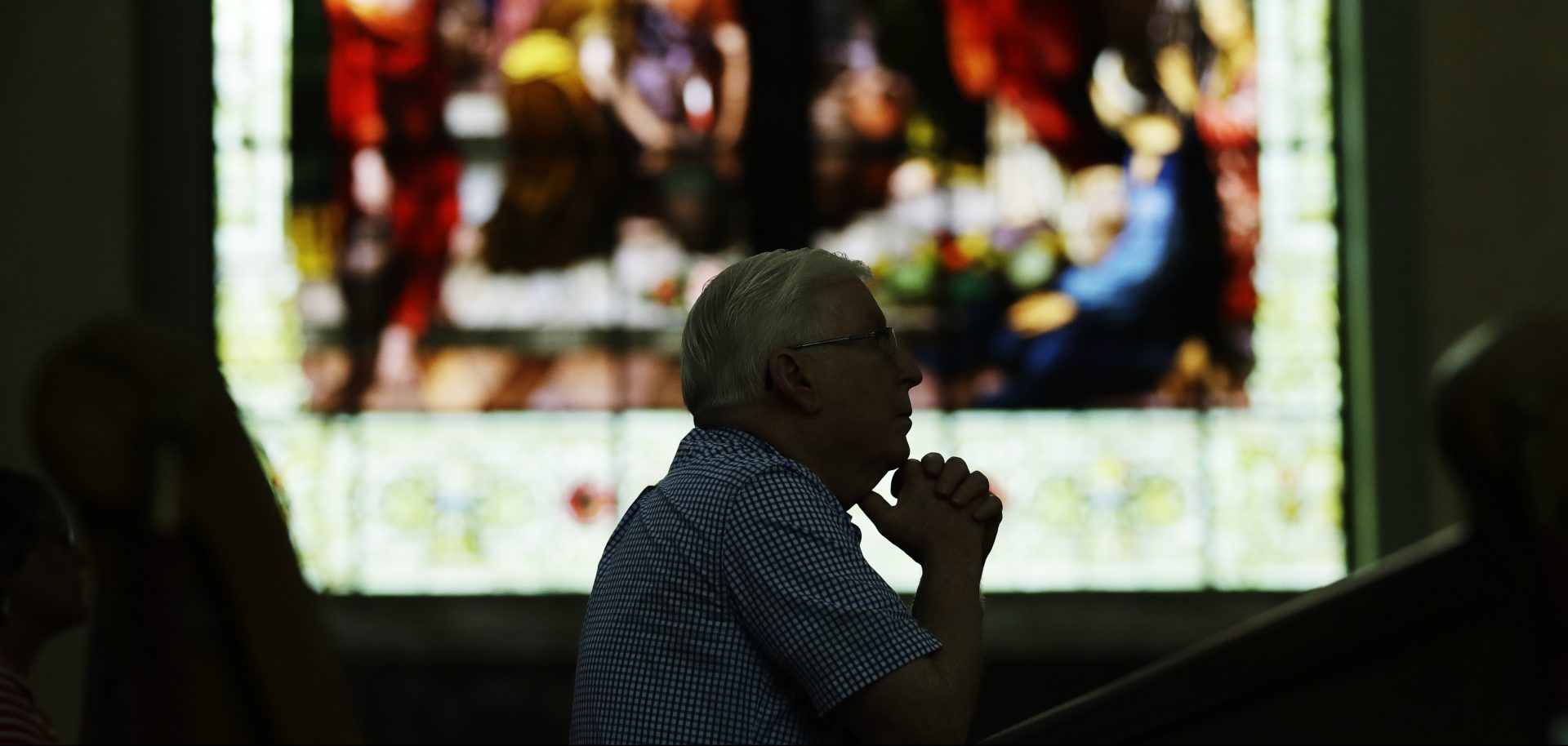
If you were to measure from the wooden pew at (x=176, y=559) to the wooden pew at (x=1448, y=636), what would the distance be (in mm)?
652

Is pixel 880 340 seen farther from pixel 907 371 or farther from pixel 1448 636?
pixel 1448 636

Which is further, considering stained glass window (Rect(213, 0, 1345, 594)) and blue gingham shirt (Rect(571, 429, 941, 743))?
stained glass window (Rect(213, 0, 1345, 594))

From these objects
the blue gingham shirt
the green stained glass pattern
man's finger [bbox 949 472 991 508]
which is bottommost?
the green stained glass pattern

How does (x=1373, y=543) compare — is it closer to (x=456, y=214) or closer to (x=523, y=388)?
(x=523, y=388)

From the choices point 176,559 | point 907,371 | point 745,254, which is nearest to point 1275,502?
point 745,254

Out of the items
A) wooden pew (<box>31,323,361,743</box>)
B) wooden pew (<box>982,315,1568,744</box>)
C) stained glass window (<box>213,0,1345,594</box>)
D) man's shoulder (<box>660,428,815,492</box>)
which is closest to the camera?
wooden pew (<box>982,315,1568,744</box>)

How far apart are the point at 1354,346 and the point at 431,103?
10.2ft

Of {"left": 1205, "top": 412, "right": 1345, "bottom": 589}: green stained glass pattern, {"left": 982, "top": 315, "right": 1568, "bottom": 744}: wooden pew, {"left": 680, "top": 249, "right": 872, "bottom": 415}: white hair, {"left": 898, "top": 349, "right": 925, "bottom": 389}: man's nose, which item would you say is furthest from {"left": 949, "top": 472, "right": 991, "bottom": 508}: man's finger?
{"left": 1205, "top": 412, "right": 1345, "bottom": 589}: green stained glass pattern

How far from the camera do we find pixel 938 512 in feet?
6.22

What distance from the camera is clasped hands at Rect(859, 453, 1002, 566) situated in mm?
1883

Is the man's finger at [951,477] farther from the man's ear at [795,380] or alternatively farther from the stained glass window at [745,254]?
the stained glass window at [745,254]

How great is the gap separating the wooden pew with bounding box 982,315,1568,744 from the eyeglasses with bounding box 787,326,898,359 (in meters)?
0.58

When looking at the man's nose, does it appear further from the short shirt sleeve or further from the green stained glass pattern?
the green stained glass pattern

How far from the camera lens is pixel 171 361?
1105mm
